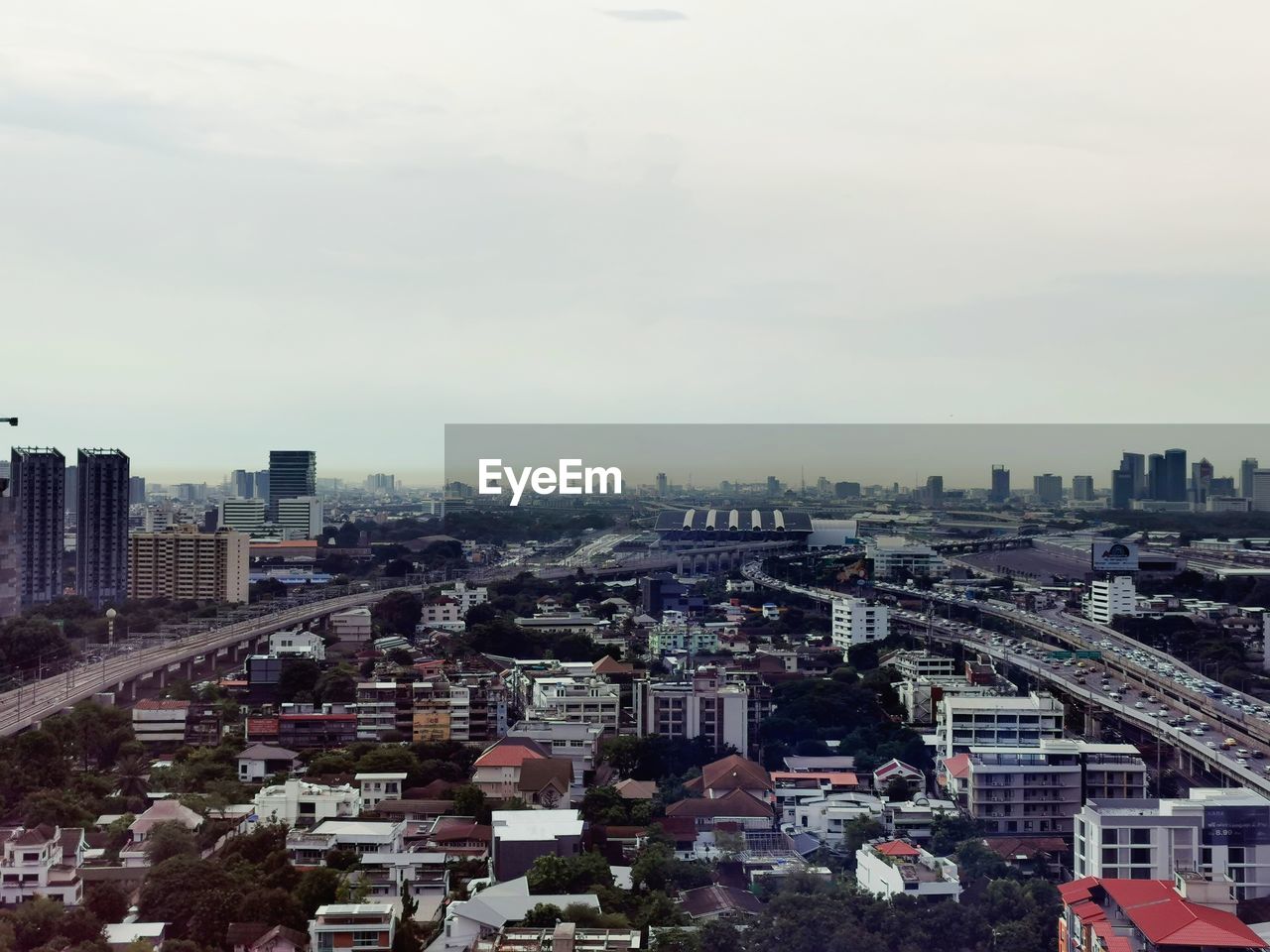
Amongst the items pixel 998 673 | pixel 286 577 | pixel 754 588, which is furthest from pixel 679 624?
pixel 286 577

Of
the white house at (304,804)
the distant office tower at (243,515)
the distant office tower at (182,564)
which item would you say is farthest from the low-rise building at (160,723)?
the distant office tower at (243,515)

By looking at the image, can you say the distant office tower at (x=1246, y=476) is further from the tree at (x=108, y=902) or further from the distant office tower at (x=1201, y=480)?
the tree at (x=108, y=902)

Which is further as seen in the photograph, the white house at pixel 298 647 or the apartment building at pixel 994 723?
the white house at pixel 298 647

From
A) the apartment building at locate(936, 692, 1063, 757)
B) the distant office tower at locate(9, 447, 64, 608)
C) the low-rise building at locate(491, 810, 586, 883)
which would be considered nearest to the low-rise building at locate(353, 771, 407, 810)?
the low-rise building at locate(491, 810, 586, 883)

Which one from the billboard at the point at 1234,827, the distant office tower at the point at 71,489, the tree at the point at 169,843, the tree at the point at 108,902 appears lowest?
the tree at the point at 108,902

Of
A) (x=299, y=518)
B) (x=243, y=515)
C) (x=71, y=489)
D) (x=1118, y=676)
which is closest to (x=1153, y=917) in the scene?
(x=1118, y=676)

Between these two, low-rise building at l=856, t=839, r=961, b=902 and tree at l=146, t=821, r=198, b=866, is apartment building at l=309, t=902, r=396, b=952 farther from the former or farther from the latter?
→ low-rise building at l=856, t=839, r=961, b=902
